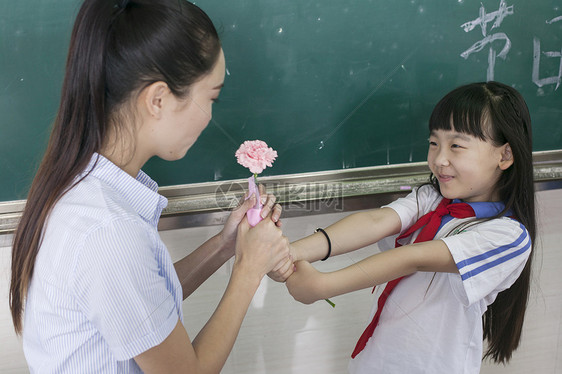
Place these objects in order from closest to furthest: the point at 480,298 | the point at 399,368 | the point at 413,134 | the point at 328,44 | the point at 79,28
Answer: the point at 79,28, the point at 480,298, the point at 399,368, the point at 328,44, the point at 413,134

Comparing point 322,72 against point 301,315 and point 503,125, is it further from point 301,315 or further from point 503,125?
point 301,315

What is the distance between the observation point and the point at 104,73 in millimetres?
754

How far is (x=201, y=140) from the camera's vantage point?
1.26m

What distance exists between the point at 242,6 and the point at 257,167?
17.0 inches

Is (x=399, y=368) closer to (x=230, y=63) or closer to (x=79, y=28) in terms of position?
(x=230, y=63)

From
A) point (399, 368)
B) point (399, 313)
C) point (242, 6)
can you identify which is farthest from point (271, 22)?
point (399, 368)

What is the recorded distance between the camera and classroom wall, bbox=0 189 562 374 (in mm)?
1411

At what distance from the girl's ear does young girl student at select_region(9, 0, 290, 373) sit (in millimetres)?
670

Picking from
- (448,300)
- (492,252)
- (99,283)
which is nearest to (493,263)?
(492,252)

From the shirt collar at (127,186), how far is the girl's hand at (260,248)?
0.65ft

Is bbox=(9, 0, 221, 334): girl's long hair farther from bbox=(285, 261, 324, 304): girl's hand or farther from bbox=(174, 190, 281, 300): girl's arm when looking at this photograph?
bbox=(285, 261, 324, 304): girl's hand

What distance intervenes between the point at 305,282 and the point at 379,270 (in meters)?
0.17

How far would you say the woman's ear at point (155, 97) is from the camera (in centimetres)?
77

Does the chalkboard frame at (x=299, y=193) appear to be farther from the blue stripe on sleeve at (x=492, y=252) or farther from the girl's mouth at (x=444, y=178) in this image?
the blue stripe on sleeve at (x=492, y=252)
